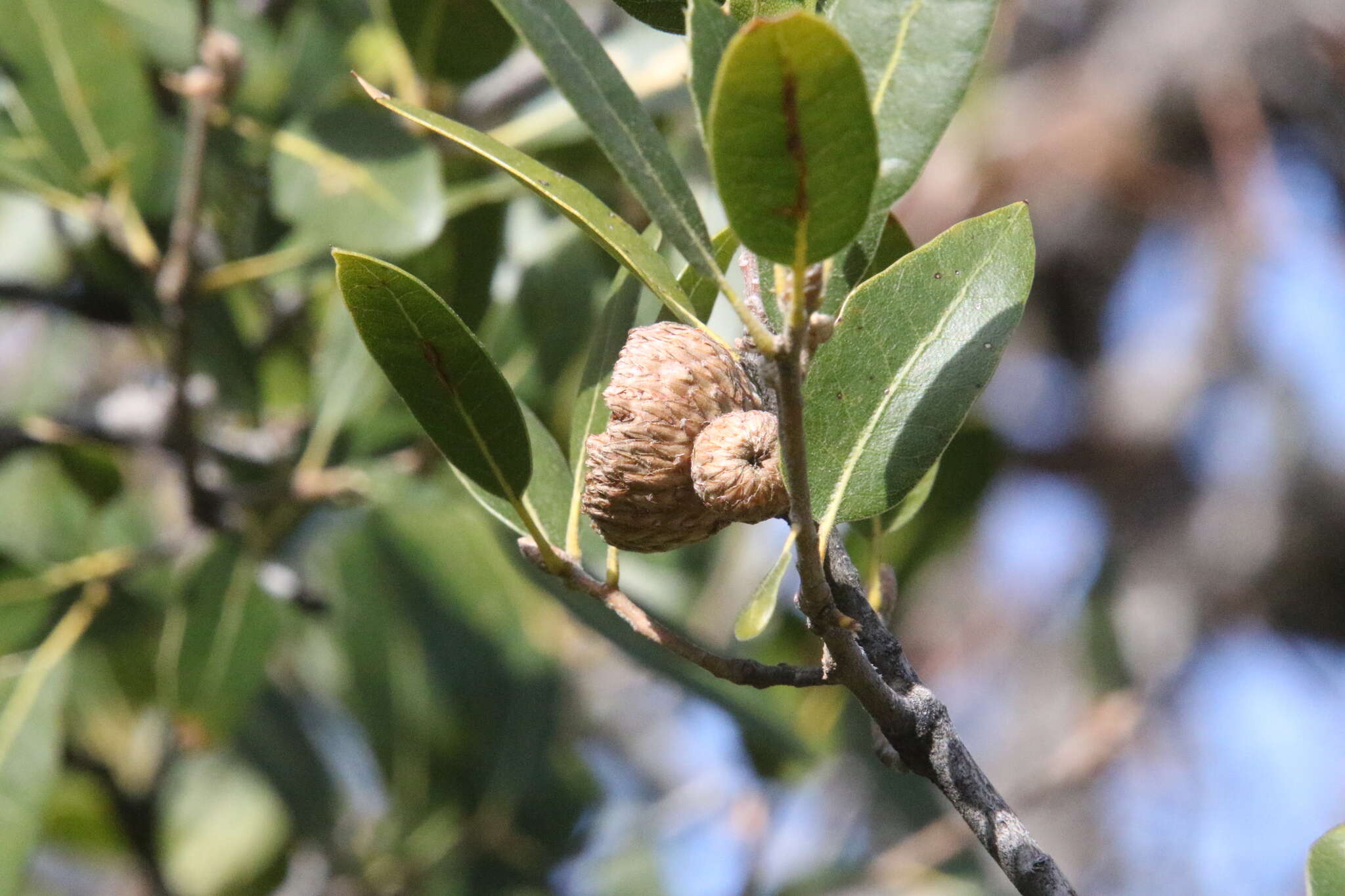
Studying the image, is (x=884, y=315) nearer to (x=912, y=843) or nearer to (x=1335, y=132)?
(x=912, y=843)

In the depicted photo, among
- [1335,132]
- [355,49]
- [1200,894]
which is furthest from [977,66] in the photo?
[1335,132]

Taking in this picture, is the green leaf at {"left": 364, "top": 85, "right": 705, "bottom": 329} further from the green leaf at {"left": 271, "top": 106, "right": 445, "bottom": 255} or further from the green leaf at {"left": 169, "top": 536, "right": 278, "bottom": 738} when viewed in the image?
the green leaf at {"left": 169, "top": 536, "right": 278, "bottom": 738}

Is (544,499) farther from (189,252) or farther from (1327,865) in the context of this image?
(189,252)

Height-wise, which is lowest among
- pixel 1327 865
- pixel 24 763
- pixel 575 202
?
pixel 24 763

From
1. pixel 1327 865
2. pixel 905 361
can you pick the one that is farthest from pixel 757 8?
pixel 1327 865

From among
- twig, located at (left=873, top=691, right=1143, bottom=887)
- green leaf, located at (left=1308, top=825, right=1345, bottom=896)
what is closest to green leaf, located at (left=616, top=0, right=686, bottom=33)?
green leaf, located at (left=1308, top=825, right=1345, bottom=896)

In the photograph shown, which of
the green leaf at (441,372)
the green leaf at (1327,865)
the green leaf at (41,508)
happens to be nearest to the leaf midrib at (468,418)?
the green leaf at (441,372)
